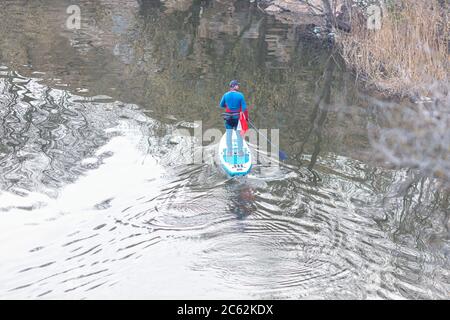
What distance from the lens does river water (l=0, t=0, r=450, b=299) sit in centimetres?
985

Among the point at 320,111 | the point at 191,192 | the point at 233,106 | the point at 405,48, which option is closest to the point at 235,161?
the point at 233,106

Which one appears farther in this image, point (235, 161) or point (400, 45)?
point (400, 45)

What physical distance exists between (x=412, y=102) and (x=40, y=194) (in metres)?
12.0

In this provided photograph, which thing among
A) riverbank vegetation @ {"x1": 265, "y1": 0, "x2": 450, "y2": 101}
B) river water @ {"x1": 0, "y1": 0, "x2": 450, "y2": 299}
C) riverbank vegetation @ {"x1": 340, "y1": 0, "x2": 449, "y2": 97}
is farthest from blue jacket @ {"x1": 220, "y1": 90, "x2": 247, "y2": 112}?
riverbank vegetation @ {"x1": 340, "y1": 0, "x2": 449, "y2": 97}

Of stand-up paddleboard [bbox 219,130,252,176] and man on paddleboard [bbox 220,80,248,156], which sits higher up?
man on paddleboard [bbox 220,80,248,156]

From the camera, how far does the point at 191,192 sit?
41.8 ft

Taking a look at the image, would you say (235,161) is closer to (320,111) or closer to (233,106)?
(233,106)

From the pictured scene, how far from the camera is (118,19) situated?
2989cm

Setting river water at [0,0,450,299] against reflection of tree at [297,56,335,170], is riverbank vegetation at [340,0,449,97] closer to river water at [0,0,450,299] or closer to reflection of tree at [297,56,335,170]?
river water at [0,0,450,299]

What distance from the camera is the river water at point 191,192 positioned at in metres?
9.85

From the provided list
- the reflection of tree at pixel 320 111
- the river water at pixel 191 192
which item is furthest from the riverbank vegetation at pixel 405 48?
the reflection of tree at pixel 320 111

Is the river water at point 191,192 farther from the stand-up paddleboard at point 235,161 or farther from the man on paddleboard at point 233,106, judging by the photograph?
the man on paddleboard at point 233,106

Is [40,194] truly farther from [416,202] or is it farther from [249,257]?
[416,202]

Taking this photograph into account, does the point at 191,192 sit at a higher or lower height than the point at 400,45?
lower
